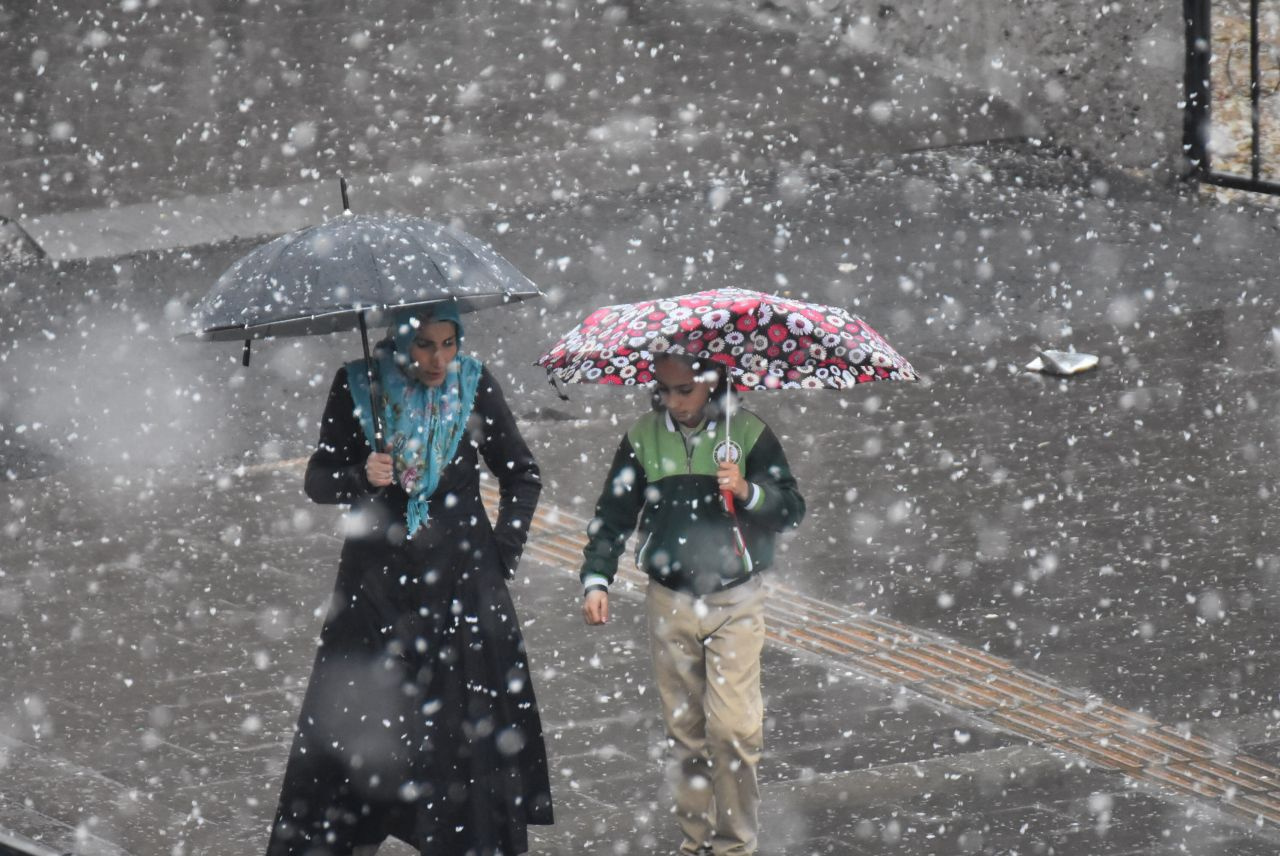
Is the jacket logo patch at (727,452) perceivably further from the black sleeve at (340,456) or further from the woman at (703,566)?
the black sleeve at (340,456)

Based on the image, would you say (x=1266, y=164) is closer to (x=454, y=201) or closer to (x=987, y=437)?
(x=987, y=437)

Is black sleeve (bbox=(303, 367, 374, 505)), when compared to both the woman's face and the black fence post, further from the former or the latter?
the black fence post

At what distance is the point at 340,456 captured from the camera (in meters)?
5.44

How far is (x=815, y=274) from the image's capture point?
36.1ft

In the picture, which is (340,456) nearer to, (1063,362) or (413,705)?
(413,705)

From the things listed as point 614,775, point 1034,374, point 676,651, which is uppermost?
point 676,651

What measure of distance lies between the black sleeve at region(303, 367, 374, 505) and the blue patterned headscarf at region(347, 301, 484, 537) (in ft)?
0.14

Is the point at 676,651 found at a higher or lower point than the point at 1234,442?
higher

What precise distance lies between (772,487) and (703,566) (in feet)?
0.99

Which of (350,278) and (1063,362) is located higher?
(350,278)

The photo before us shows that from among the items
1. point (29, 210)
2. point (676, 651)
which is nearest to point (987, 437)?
point (676, 651)

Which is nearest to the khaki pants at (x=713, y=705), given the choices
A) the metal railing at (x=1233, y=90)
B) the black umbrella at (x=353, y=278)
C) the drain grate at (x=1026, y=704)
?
the black umbrella at (x=353, y=278)

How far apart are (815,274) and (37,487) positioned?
4.54 metres

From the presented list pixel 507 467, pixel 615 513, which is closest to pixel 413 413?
pixel 507 467
